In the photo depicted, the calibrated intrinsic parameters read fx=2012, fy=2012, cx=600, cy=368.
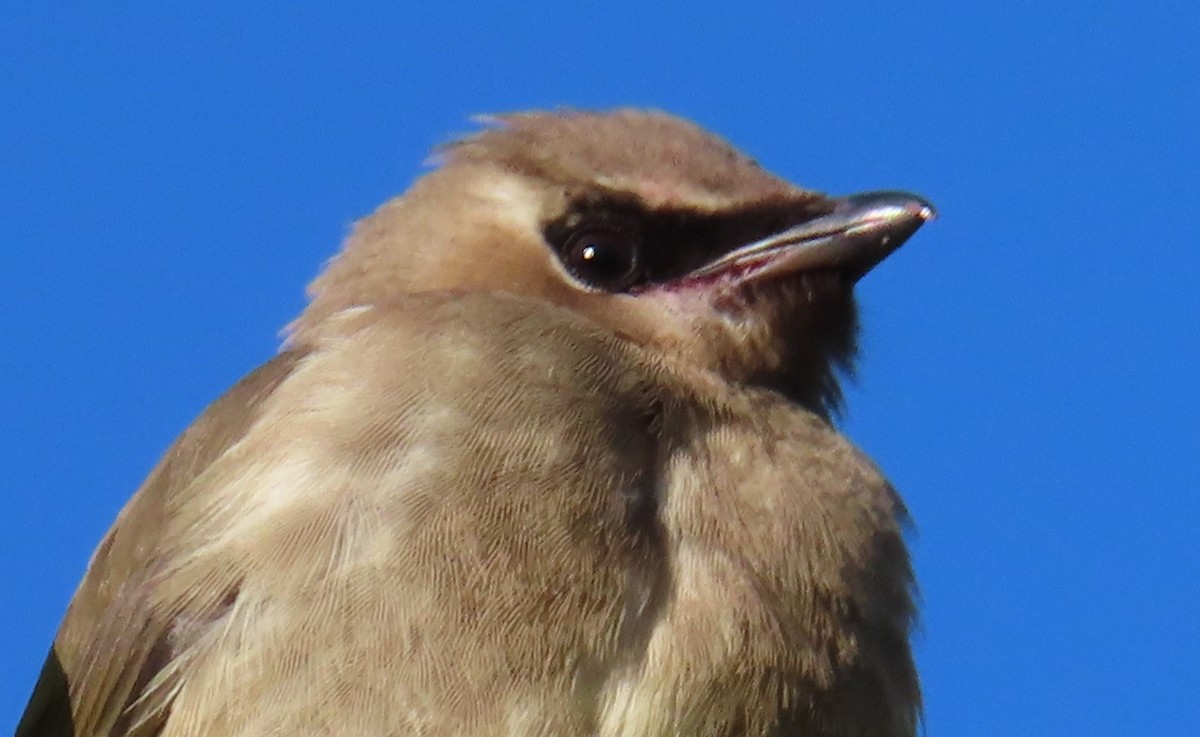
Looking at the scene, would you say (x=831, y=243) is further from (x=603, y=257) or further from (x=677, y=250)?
(x=603, y=257)

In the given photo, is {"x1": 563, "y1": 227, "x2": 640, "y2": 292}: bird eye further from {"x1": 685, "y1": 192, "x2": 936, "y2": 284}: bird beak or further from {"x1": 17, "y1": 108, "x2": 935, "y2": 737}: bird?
{"x1": 685, "y1": 192, "x2": 936, "y2": 284}: bird beak

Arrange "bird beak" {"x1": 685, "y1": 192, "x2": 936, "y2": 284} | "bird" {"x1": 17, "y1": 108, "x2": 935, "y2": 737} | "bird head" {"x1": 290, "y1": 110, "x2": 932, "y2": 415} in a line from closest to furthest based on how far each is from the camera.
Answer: "bird" {"x1": 17, "y1": 108, "x2": 935, "y2": 737}
"bird head" {"x1": 290, "y1": 110, "x2": 932, "y2": 415}
"bird beak" {"x1": 685, "y1": 192, "x2": 936, "y2": 284}

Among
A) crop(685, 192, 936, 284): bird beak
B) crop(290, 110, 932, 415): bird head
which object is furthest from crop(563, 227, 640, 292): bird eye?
crop(685, 192, 936, 284): bird beak

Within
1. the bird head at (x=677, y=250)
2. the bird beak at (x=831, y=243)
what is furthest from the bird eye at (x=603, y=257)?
the bird beak at (x=831, y=243)

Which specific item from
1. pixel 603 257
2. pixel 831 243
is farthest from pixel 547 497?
pixel 831 243

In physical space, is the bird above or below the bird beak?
below

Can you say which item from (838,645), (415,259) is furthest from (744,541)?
(415,259)

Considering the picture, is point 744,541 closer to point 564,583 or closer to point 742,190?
point 564,583
